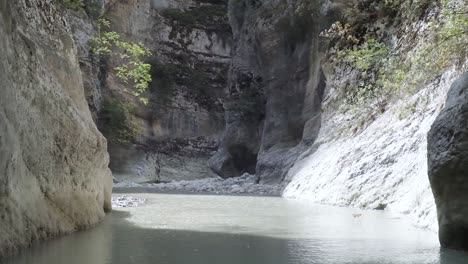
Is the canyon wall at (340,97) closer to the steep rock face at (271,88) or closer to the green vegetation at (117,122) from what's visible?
the steep rock face at (271,88)

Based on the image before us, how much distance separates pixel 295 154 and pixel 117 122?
14.4 m

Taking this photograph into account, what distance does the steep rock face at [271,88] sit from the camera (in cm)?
1961

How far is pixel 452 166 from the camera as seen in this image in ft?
14.1

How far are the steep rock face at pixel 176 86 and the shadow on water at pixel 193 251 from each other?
2468 centimetres

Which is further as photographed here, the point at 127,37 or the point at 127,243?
the point at 127,37

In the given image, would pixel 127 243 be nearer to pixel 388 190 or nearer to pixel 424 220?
pixel 424 220

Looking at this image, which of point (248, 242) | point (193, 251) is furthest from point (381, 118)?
point (193, 251)

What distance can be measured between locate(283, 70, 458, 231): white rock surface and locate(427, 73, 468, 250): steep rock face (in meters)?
1.52

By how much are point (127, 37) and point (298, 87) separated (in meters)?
16.5

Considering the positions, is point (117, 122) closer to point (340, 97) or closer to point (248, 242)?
point (340, 97)

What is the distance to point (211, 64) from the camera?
122 ft

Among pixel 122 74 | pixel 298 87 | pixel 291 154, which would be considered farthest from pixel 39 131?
pixel 298 87

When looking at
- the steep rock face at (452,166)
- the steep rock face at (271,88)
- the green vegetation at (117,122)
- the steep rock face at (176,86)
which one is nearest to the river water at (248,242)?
the steep rock face at (452,166)

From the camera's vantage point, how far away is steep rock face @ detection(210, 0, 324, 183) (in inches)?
772
